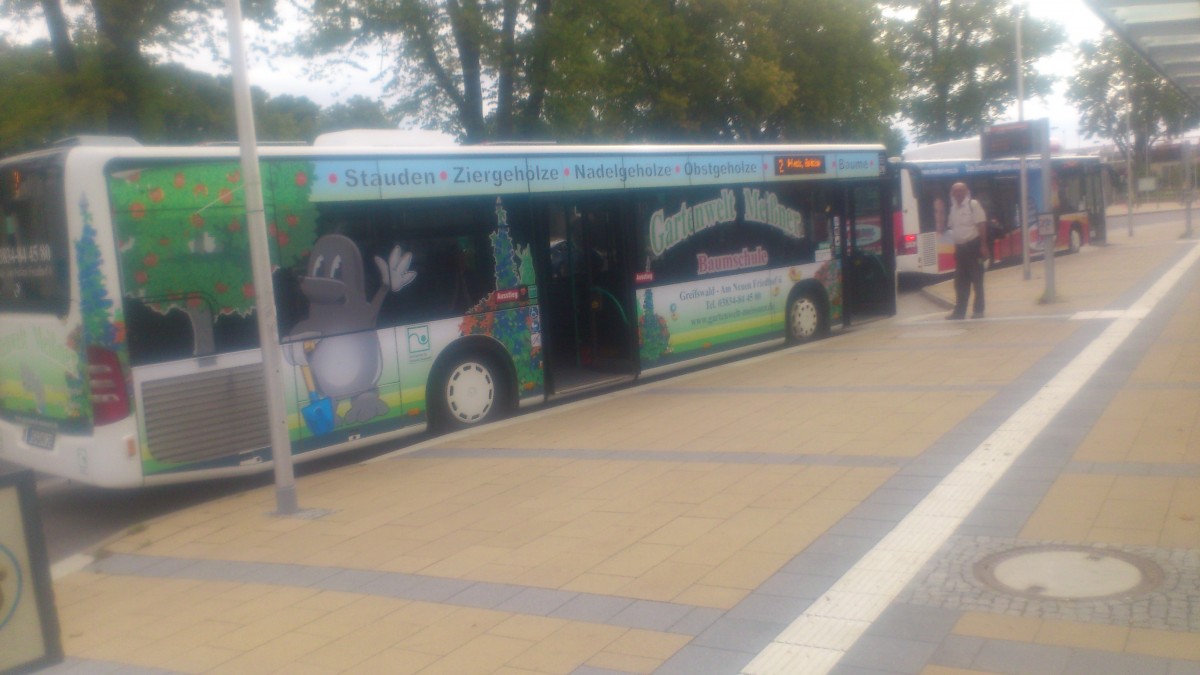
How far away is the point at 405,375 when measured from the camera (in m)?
10.2

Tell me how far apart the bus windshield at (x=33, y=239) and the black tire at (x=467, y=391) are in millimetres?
3414

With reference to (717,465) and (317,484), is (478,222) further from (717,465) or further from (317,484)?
(717,465)

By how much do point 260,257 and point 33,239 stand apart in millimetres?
1957

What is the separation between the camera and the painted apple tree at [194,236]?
8.16 m

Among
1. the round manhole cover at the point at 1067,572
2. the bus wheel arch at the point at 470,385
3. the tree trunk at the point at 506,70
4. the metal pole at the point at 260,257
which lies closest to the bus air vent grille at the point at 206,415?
the metal pole at the point at 260,257

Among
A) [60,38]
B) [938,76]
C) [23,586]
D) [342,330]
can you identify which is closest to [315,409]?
[342,330]

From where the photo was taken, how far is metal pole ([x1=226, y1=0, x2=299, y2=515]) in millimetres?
7812

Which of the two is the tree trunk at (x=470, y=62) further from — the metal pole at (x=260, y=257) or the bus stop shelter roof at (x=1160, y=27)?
the metal pole at (x=260, y=257)

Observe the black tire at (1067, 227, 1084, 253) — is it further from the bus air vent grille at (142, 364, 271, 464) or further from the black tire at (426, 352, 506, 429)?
the bus air vent grille at (142, 364, 271, 464)

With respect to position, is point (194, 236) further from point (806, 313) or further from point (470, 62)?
point (470, 62)

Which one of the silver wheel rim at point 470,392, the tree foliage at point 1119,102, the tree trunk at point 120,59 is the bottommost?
the silver wheel rim at point 470,392

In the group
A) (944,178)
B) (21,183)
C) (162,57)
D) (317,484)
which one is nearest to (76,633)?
(317,484)

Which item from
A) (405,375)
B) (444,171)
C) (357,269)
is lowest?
(405,375)

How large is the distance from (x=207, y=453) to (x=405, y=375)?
213cm
